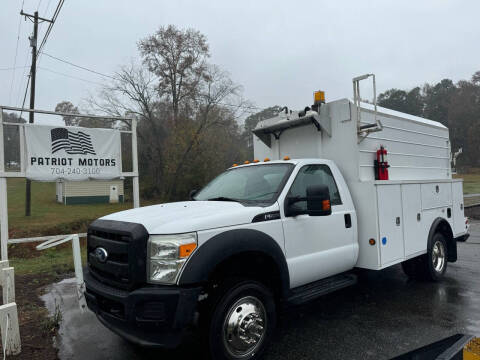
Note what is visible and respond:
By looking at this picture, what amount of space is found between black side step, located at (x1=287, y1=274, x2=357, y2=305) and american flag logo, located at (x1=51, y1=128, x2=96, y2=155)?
4.35m

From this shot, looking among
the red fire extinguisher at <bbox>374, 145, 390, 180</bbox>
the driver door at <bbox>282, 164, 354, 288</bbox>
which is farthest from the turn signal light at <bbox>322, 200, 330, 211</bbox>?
the red fire extinguisher at <bbox>374, 145, 390, 180</bbox>

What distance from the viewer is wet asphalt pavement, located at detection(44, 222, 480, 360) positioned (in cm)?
349

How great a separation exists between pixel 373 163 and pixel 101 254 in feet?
12.6

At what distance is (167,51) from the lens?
87.9 feet

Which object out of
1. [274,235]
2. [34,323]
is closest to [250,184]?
[274,235]

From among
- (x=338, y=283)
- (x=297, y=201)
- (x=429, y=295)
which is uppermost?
(x=297, y=201)

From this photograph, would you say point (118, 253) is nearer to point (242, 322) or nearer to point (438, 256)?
point (242, 322)

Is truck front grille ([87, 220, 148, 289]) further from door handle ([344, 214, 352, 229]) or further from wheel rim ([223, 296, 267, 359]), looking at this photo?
door handle ([344, 214, 352, 229])

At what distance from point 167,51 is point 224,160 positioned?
379 inches

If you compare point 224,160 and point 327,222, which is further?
point 224,160

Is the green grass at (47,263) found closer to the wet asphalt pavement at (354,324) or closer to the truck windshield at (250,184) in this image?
the wet asphalt pavement at (354,324)

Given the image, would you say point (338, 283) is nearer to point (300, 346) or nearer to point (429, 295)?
point (300, 346)

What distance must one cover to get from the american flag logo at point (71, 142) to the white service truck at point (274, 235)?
2.68 metres

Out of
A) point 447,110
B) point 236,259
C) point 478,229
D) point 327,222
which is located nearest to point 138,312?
point 236,259
